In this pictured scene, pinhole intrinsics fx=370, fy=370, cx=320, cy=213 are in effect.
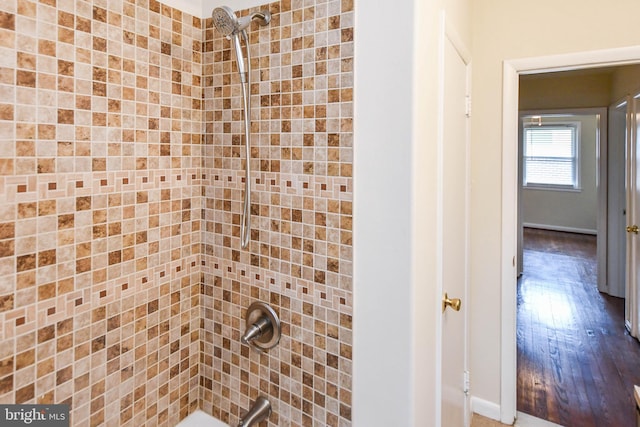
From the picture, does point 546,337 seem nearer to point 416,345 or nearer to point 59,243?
point 416,345

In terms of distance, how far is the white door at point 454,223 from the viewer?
1.49 m

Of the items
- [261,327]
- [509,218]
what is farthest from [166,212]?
[509,218]

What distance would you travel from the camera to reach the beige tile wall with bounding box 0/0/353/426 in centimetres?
106

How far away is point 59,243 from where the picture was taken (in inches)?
44.3

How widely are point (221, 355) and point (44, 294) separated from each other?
0.72 meters

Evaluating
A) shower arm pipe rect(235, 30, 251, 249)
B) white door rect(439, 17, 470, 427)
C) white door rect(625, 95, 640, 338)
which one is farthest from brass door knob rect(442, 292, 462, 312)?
white door rect(625, 95, 640, 338)

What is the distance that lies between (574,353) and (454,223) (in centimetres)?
232

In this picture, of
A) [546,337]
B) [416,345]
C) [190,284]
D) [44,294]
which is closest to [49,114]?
[44,294]

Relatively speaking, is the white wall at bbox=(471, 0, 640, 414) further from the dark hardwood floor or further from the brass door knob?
the brass door knob

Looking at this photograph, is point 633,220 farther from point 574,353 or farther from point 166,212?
point 166,212

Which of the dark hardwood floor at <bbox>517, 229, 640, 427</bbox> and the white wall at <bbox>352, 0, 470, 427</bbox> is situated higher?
the white wall at <bbox>352, 0, 470, 427</bbox>

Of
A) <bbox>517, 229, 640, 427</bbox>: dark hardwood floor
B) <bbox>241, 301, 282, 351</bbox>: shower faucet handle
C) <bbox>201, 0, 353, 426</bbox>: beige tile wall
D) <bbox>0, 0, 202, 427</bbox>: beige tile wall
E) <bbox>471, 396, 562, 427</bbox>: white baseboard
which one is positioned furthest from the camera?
<bbox>517, 229, 640, 427</bbox>: dark hardwood floor

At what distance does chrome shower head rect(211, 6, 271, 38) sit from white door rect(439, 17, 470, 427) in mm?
716

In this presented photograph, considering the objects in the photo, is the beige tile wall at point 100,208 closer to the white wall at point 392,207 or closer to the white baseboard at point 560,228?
the white wall at point 392,207
